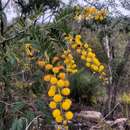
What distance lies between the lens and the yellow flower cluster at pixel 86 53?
5.69 ft

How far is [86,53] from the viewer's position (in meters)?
1.79

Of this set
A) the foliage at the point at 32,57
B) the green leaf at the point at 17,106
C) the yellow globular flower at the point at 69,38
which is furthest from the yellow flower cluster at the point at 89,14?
the green leaf at the point at 17,106

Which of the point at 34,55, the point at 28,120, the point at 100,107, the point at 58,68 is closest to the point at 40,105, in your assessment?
Result: the point at 28,120

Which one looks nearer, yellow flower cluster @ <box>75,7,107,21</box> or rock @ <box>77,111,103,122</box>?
yellow flower cluster @ <box>75,7,107,21</box>

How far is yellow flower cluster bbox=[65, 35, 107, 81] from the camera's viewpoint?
1.73m

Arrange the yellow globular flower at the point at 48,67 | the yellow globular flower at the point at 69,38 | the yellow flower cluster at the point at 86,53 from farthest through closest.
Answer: the yellow globular flower at the point at 69,38
the yellow flower cluster at the point at 86,53
the yellow globular flower at the point at 48,67

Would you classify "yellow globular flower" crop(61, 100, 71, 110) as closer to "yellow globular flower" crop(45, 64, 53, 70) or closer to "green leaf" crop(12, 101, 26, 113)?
"yellow globular flower" crop(45, 64, 53, 70)

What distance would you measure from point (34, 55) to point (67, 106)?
2.32 feet

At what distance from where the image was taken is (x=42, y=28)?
1920mm

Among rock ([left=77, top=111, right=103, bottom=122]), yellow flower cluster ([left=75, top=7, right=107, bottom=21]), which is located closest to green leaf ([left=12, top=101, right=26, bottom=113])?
yellow flower cluster ([left=75, top=7, right=107, bottom=21])

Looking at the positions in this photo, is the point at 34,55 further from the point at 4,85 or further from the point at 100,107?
the point at 100,107

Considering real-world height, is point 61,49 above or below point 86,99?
above

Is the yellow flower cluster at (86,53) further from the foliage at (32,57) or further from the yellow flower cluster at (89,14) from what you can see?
the yellow flower cluster at (89,14)

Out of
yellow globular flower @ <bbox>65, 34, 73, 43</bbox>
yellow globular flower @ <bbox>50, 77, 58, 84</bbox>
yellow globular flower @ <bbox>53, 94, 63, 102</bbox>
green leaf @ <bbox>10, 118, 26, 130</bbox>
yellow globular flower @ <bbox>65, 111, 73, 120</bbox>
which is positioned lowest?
green leaf @ <bbox>10, 118, 26, 130</bbox>
